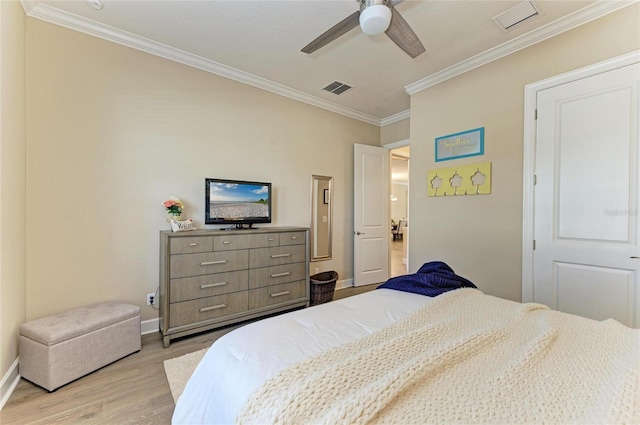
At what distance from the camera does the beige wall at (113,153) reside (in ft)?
7.17

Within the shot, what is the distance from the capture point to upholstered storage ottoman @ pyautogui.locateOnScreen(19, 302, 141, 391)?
5.86 feet

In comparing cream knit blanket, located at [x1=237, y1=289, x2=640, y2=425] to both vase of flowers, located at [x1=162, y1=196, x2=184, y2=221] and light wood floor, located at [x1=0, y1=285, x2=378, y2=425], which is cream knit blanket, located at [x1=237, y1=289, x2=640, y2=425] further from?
vase of flowers, located at [x1=162, y1=196, x2=184, y2=221]

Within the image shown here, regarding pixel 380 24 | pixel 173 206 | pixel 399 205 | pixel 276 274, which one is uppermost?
pixel 380 24

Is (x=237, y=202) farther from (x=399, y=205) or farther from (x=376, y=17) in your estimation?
(x=399, y=205)

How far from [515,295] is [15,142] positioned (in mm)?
4262

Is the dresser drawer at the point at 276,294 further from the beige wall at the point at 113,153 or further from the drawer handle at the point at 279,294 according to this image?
the beige wall at the point at 113,153

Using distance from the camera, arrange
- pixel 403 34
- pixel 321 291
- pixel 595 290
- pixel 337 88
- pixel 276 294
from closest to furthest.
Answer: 1. pixel 403 34
2. pixel 595 290
3. pixel 276 294
4. pixel 321 291
5. pixel 337 88

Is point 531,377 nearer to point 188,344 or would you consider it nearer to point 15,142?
point 188,344

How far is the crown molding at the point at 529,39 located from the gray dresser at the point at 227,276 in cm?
240

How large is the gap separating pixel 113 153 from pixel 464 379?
3061mm

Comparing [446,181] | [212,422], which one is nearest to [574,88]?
[446,181]

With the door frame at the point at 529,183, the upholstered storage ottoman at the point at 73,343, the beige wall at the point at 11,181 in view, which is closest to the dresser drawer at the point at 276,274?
the upholstered storage ottoman at the point at 73,343

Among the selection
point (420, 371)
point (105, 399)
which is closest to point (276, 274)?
point (105, 399)

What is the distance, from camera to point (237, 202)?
3.11m
